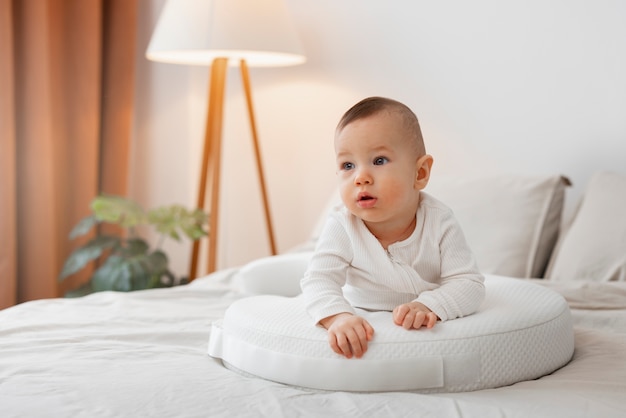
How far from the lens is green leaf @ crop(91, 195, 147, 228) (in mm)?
2916

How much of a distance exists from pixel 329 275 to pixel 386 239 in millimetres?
121

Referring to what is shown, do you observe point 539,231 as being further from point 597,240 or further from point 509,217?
point 597,240

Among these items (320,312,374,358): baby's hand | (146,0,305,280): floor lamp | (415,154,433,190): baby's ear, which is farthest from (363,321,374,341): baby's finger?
(146,0,305,280): floor lamp

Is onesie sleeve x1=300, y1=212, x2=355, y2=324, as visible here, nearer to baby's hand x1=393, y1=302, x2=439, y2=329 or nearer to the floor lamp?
baby's hand x1=393, y1=302, x2=439, y2=329

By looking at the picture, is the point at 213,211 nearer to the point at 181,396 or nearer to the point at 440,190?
the point at 440,190

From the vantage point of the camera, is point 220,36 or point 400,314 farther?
point 220,36

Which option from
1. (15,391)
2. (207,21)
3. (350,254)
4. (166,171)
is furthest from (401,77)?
(15,391)

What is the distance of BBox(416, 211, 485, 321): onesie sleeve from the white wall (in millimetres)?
1301

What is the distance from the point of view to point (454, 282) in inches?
54.8

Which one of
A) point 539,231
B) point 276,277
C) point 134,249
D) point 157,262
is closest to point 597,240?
point 539,231

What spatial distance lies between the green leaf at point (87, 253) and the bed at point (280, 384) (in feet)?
2.81

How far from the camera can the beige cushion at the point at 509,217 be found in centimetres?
224

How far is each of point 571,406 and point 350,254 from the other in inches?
17.6

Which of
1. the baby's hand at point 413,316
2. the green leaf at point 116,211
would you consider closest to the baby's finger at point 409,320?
the baby's hand at point 413,316
